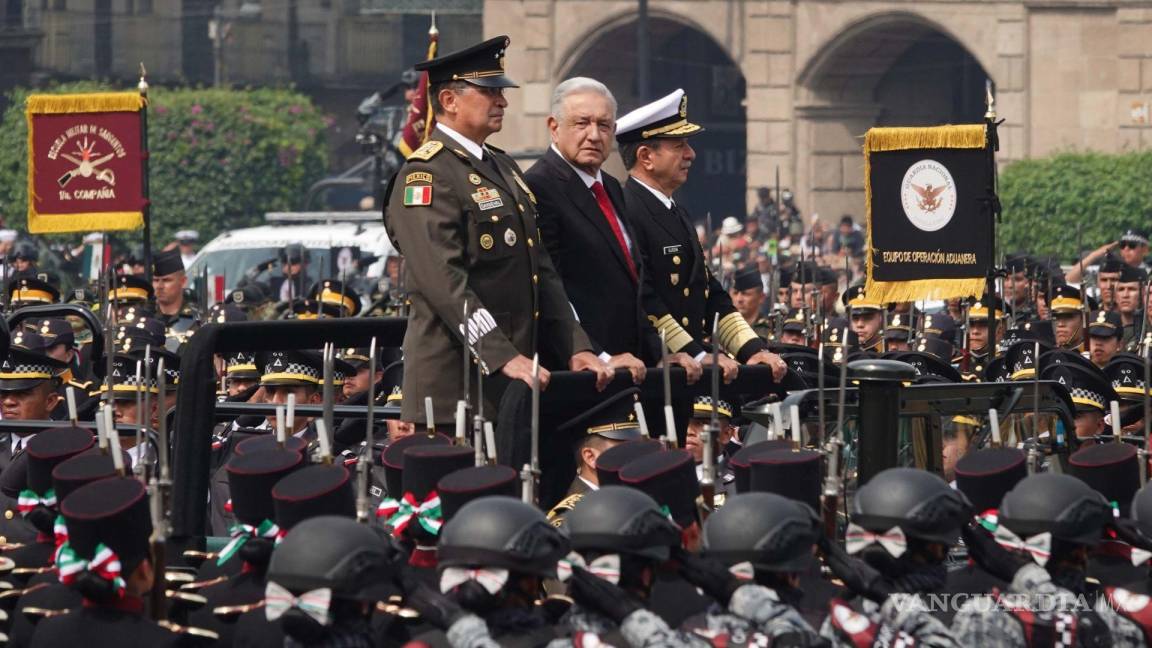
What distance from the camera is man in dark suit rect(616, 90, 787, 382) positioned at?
8.41 meters

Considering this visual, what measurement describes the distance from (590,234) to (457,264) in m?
0.62

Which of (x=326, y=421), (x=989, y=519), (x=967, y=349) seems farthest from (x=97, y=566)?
(x=967, y=349)

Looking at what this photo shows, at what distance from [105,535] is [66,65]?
4088cm

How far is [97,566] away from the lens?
629 centimetres

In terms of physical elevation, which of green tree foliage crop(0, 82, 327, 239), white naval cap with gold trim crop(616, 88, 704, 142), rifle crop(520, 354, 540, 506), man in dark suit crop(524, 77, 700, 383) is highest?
green tree foliage crop(0, 82, 327, 239)

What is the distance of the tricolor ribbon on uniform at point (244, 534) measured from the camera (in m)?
6.71

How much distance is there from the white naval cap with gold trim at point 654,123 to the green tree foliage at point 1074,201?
19.2 meters

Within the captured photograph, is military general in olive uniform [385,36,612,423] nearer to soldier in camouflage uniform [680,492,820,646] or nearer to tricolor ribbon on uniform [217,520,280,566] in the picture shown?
tricolor ribbon on uniform [217,520,280,566]

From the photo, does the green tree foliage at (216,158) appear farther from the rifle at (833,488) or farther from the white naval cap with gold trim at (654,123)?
the rifle at (833,488)

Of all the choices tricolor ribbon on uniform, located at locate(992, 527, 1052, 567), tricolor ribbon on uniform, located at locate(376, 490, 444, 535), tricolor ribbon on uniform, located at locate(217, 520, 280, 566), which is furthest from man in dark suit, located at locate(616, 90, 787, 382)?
tricolor ribbon on uniform, located at locate(217, 520, 280, 566)

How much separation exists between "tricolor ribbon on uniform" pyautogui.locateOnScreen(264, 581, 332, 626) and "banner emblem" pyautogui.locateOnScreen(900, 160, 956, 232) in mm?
6817

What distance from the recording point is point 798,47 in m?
35.6

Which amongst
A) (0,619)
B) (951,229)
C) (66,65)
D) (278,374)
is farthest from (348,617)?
(66,65)

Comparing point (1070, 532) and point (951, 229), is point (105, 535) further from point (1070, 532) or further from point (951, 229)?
point (951, 229)
